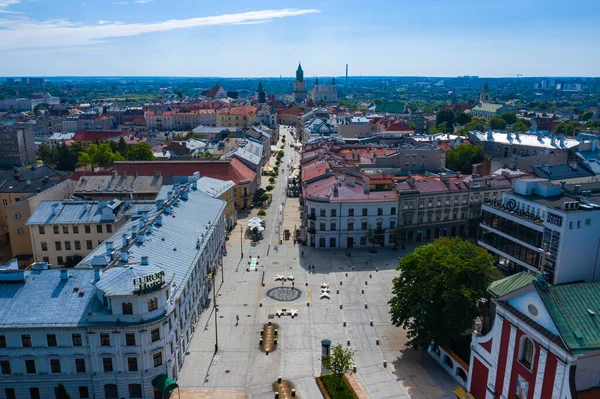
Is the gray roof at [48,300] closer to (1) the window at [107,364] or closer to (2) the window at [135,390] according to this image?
(1) the window at [107,364]

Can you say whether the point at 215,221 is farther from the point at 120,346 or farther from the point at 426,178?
the point at 426,178

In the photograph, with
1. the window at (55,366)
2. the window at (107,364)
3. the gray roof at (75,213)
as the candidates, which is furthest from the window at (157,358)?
the gray roof at (75,213)

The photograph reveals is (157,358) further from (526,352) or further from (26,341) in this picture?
(526,352)

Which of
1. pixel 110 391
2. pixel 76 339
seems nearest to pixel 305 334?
pixel 110 391

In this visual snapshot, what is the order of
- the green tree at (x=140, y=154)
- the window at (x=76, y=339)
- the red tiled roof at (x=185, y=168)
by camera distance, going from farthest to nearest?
A: the green tree at (x=140, y=154), the red tiled roof at (x=185, y=168), the window at (x=76, y=339)

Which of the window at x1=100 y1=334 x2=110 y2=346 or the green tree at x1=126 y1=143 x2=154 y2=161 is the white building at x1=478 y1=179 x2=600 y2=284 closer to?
the window at x1=100 y1=334 x2=110 y2=346

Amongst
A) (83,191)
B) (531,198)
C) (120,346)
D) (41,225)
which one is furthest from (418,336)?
(83,191)
